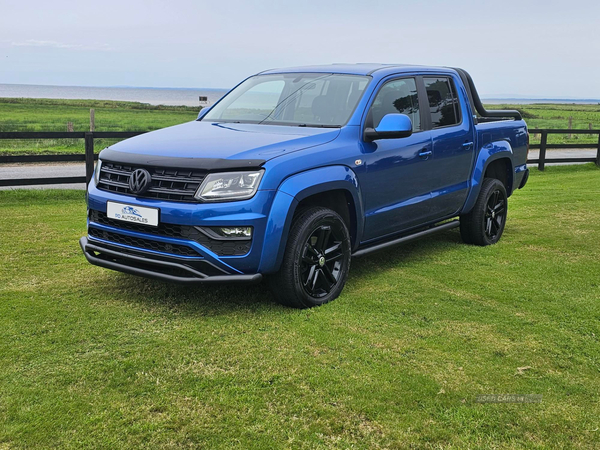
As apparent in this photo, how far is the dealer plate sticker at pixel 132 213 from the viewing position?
432 centimetres

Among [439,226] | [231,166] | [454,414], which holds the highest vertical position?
[231,166]

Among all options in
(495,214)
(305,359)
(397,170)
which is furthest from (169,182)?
(495,214)

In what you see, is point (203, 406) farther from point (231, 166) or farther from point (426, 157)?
point (426, 157)

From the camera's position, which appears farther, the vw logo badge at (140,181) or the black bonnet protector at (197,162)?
the vw logo badge at (140,181)

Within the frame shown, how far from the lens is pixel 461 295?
16.9 feet

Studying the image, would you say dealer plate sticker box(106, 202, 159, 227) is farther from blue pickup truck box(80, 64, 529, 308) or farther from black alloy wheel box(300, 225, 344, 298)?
black alloy wheel box(300, 225, 344, 298)

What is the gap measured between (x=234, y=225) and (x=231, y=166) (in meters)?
0.40

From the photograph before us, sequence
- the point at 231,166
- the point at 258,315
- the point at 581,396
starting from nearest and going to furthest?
the point at 581,396, the point at 231,166, the point at 258,315

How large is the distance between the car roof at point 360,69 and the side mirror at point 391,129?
26.3 inches

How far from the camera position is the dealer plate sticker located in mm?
4320

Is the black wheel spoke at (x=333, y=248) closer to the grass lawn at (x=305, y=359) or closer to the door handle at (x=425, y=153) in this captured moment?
the grass lawn at (x=305, y=359)

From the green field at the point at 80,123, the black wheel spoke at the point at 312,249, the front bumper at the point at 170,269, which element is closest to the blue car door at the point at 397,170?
the black wheel spoke at the point at 312,249

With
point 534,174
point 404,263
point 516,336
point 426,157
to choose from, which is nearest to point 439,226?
point 404,263

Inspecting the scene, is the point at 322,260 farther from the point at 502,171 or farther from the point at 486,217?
the point at 502,171
